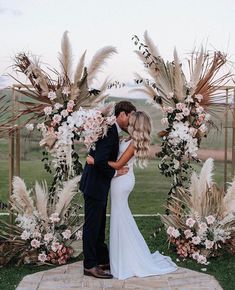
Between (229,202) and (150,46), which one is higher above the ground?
(150,46)

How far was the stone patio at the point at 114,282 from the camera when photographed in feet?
16.2

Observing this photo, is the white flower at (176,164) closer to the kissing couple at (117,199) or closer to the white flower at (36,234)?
the kissing couple at (117,199)

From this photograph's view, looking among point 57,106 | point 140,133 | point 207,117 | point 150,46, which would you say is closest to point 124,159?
point 140,133

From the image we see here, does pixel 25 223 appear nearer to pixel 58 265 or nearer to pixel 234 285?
pixel 58 265

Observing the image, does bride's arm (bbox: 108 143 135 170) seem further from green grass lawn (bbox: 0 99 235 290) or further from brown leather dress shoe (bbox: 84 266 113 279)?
brown leather dress shoe (bbox: 84 266 113 279)

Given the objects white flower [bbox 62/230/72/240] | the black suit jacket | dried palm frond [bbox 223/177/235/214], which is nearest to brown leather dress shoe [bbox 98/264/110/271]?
white flower [bbox 62/230/72/240]

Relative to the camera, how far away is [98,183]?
4.95 m

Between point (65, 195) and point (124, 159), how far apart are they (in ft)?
3.27

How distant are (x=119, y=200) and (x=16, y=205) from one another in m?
1.25

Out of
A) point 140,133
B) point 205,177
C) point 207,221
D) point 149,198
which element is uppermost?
point 140,133

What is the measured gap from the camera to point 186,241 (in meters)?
6.05

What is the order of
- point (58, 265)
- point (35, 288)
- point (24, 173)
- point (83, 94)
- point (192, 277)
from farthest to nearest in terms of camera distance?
A: 1. point (24, 173)
2. point (83, 94)
3. point (58, 265)
4. point (192, 277)
5. point (35, 288)

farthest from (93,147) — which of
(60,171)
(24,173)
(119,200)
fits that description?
(24,173)

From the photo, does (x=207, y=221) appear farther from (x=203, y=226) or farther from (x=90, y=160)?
(x=90, y=160)
